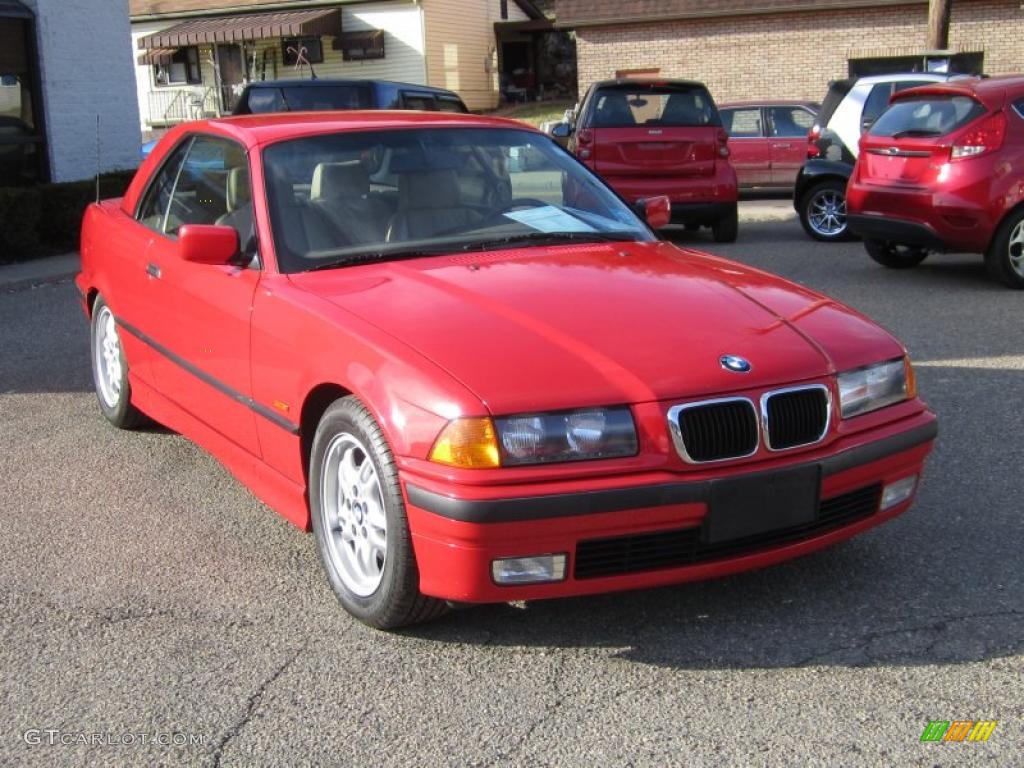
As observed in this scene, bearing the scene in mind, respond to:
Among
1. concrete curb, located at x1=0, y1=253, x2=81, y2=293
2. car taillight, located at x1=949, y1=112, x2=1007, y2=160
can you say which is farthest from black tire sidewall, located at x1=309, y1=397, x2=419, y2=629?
concrete curb, located at x1=0, y1=253, x2=81, y2=293

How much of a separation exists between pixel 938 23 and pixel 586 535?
20729 millimetres

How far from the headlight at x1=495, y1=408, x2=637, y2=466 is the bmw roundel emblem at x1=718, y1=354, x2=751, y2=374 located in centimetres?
37

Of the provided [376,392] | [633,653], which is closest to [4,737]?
[376,392]

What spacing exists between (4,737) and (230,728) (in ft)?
1.96

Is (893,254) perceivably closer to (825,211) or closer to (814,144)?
(825,211)

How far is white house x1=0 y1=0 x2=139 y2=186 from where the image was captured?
14438mm

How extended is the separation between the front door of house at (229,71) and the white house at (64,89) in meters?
24.1

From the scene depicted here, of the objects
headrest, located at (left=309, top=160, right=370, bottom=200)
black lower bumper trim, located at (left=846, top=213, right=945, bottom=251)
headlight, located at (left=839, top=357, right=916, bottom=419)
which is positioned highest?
headrest, located at (left=309, top=160, right=370, bottom=200)

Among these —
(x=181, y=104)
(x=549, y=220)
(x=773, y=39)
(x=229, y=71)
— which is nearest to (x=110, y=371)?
(x=549, y=220)

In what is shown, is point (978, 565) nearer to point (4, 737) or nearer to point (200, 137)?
point (4, 737)

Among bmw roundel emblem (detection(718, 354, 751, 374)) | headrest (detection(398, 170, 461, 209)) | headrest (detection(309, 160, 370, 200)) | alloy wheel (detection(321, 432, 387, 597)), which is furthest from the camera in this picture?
headrest (detection(398, 170, 461, 209))

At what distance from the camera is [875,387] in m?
3.92

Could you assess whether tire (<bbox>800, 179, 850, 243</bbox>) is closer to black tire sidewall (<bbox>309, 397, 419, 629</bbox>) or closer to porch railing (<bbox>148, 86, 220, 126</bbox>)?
black tire sidewall (<bbox>309, 397, 419, 629</bbox>)

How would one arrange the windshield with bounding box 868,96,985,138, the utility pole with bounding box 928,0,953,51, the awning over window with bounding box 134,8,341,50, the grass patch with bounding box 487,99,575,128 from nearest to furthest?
1. the windshield with bounding box 868,96,985,138
2. the utility pole with bounding box 928,0,953,51
3. the grass patch with bounding box 487,99,575,128
4. the awning over window with bounding box 134,8,341,50
